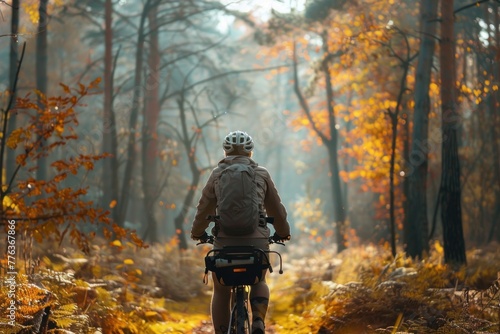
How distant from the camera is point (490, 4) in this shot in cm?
1803

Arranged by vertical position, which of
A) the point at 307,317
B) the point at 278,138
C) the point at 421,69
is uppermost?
the point at 278,138

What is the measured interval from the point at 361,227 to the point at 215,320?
27.1 m

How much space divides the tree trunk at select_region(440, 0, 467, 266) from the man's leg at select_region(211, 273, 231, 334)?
7191mm

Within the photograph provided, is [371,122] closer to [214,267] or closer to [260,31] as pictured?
[260,31]

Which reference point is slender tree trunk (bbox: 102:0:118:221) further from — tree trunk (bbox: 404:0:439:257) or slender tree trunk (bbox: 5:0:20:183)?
tree trunk (bbox: 404:0:439:257)

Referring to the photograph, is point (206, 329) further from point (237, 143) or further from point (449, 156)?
point (449, 156)

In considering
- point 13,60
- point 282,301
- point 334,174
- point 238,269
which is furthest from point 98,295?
point 334,174

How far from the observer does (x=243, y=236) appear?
5.73 meters

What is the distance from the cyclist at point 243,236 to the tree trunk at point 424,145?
810cm

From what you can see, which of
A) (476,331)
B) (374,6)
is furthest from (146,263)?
(374,6)

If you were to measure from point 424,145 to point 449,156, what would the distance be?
5.10ft

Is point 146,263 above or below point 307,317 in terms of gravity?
above

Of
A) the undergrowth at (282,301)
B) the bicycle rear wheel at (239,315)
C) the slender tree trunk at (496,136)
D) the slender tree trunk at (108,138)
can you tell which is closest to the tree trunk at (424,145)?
the undergrowth at (282,301)

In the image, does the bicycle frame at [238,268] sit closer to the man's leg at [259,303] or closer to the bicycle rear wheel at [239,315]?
the bicycle rear wheel at [239,315]
